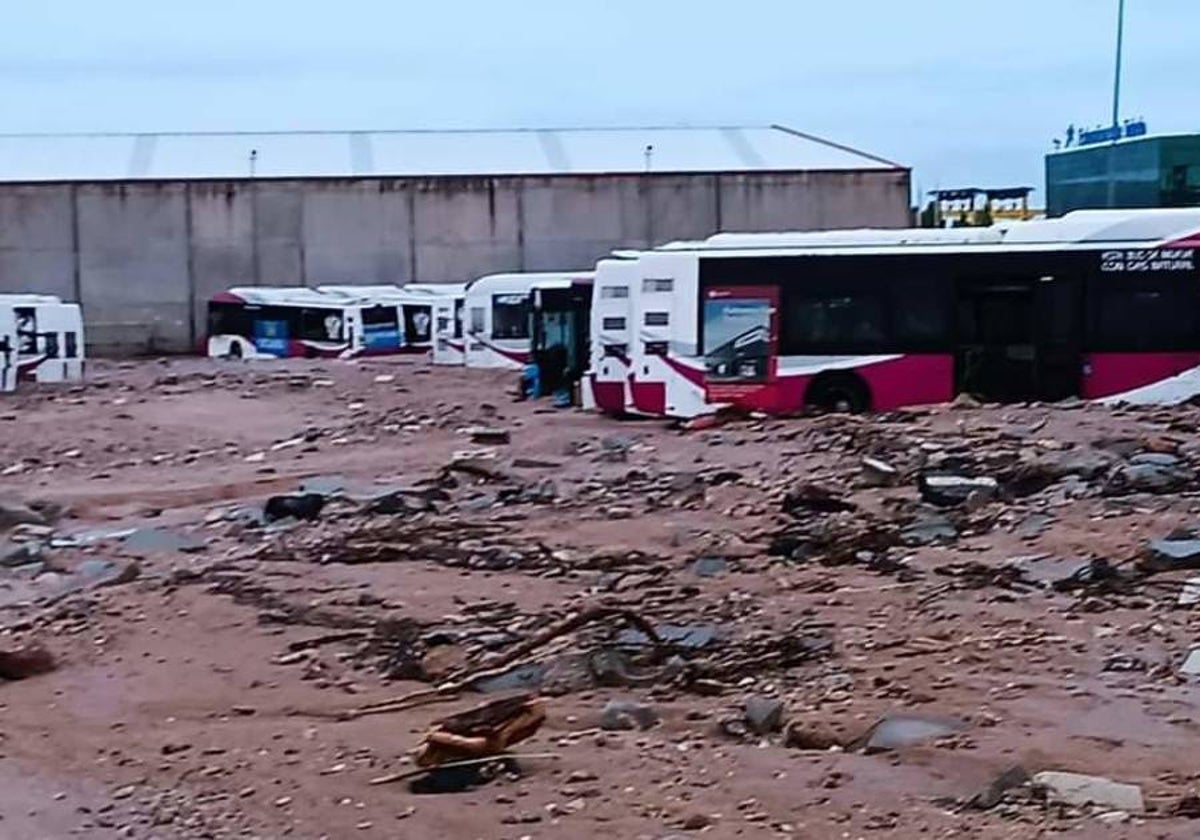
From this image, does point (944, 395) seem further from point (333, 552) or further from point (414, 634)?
point (414, 634)

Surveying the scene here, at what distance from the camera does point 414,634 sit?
12.1 meters

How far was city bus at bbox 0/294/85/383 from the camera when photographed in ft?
142

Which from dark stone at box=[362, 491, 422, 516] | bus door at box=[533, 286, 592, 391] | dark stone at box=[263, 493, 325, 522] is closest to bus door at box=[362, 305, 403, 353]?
bus door at box=[533, 286, 592, 391]

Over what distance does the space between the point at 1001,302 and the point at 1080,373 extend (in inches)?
52.2

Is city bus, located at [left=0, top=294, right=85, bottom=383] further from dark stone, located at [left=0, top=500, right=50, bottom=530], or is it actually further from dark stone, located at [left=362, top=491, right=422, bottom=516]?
dark stone, located at [left=362, top=491, right=422, bottom=516]

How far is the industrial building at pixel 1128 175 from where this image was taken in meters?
52.5

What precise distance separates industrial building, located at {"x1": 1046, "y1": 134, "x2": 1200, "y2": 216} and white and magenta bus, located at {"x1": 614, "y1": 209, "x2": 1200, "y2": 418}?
26488 millimetres

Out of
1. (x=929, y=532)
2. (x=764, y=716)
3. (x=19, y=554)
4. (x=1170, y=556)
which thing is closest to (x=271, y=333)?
(x=19, y=554)

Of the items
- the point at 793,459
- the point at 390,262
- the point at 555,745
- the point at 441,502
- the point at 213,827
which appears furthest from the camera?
the point at 390,262

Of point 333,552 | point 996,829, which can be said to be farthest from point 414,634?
point 996,829

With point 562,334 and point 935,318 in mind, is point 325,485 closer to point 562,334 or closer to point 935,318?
point 935,318

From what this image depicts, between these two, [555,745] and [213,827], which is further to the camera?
[555,745]

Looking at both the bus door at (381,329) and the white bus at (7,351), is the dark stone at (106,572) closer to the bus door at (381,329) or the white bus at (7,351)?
the white bus at (7,351)

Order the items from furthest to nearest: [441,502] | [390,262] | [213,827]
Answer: [390,262] → [441,502] → [213,827]
